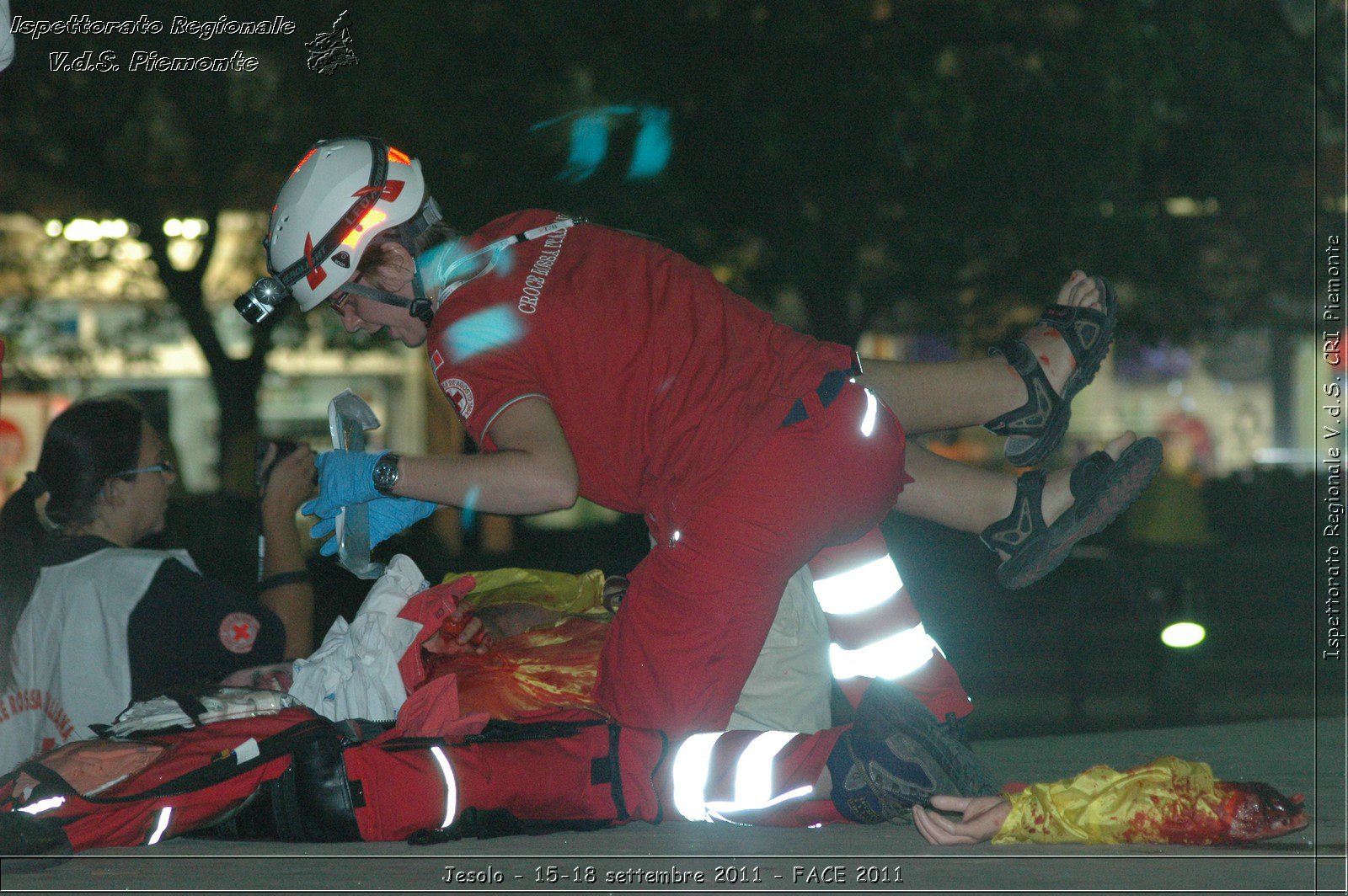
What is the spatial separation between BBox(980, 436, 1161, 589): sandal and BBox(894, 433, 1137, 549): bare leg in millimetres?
31

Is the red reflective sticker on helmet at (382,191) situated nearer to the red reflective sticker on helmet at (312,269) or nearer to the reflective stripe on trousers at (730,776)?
the red reflective sticker on helmet at (312,269)

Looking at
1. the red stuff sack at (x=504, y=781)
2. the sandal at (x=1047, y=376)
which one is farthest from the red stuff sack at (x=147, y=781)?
the sandal at (x=1047, y=376)

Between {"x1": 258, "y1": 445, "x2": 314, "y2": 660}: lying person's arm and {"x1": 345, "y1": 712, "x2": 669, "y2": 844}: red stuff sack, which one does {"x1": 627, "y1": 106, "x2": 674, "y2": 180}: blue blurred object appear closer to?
{"x1": 258, "y1": 445, "x2": 314, "y2": 660}: lying person's arm

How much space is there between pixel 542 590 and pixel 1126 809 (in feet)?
5.72

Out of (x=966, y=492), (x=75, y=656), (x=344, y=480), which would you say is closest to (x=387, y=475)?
(x=344, y=480)

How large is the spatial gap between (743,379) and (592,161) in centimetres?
853

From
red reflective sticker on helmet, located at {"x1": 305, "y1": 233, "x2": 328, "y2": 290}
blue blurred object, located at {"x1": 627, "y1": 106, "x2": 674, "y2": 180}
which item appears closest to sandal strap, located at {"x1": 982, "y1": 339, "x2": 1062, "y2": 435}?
red reflective sticker on helmet, located at {"x1": 305, "y1": 233, "x2": 328, "y2": 290}

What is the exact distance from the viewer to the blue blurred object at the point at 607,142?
10883mm

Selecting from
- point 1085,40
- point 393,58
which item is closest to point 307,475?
point 393,58

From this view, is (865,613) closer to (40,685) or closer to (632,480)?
(632,480)

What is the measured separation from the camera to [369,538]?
11.0ft

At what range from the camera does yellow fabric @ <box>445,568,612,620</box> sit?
3885mm

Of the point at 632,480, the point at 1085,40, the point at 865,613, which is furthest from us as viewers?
the point at 1085,40

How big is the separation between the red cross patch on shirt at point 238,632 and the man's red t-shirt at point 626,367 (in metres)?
0.99
